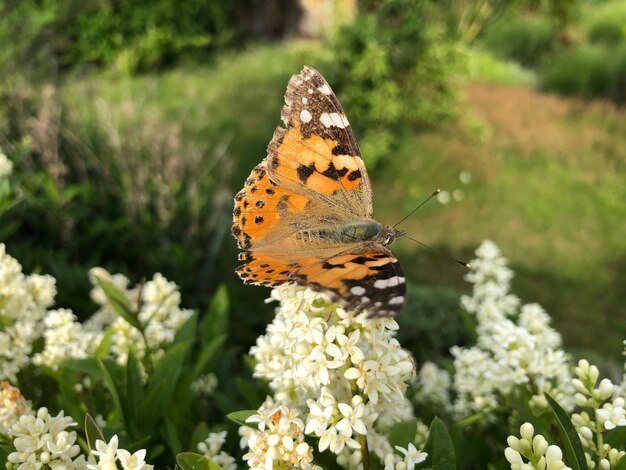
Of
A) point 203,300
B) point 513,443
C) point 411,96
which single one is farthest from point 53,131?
point 411,96

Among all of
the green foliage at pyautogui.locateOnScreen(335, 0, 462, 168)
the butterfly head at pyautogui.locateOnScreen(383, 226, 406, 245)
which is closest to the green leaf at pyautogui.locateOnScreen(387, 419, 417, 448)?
the butterfly head at pyautogui.locateOnScreen(383, 226, 406, 245)

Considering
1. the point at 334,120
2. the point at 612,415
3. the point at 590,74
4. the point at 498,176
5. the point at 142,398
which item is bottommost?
the point at 498,176

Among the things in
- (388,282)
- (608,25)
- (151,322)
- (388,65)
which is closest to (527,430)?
(388,282)

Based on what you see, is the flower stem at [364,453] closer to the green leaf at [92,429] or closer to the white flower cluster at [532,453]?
the white flower cluster at [532,453]

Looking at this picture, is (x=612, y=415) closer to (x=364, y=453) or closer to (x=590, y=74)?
(x=364, y=453)

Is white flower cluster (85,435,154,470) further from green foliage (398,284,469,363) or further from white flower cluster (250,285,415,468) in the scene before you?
green foliage (398,284,469,363)
